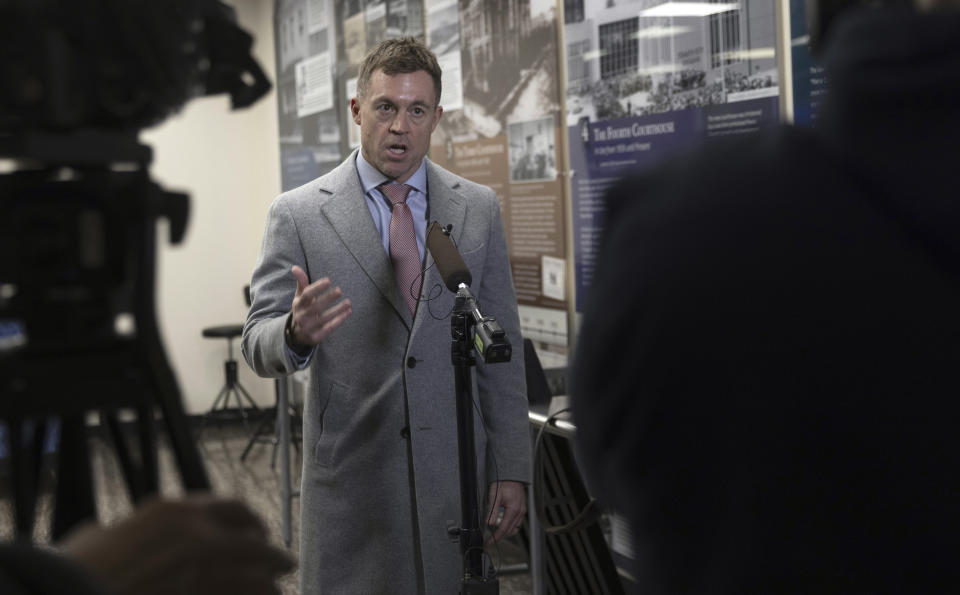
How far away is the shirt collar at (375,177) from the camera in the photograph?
2.28m

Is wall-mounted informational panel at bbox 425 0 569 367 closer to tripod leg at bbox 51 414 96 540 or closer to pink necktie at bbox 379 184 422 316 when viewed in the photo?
pink necktie at bbox 379 184 422 316

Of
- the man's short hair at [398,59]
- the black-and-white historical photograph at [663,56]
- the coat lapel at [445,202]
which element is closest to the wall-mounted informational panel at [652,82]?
the black-and-white historical photograph at [663,56]

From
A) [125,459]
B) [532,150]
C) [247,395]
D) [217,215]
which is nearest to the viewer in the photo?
[125,459]

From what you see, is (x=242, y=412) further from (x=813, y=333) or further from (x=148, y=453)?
(x=813, y=333)

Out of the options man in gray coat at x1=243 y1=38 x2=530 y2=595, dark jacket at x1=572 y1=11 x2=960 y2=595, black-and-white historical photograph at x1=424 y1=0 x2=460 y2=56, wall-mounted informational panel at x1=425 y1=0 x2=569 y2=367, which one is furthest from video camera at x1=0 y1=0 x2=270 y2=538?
black-and-white historical photograph at x1=424 y1=0 x2=460 y2=56

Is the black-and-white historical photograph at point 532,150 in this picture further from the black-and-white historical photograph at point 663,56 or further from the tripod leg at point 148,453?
the tripod leg at point 148,453

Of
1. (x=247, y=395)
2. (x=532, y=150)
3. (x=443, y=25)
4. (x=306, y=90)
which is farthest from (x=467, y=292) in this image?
(x=247, y=395)

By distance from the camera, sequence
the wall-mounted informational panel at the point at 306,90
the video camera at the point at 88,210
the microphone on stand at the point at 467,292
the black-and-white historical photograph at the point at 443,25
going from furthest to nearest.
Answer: the wall-mounted informational panel at the point at 306,90 < the black-and-white historical photograph at the point at 443,25 < the microphone on stand at the point at 467,292 < the video camera at the point at 88,210

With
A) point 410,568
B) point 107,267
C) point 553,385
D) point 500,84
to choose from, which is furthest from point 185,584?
point 500,84

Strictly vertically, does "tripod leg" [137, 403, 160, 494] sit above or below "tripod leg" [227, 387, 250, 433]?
above

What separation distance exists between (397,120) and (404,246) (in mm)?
283

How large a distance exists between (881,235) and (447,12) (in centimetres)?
435

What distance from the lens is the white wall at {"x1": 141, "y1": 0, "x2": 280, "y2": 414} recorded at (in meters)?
7.49

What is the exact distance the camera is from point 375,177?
229cm
